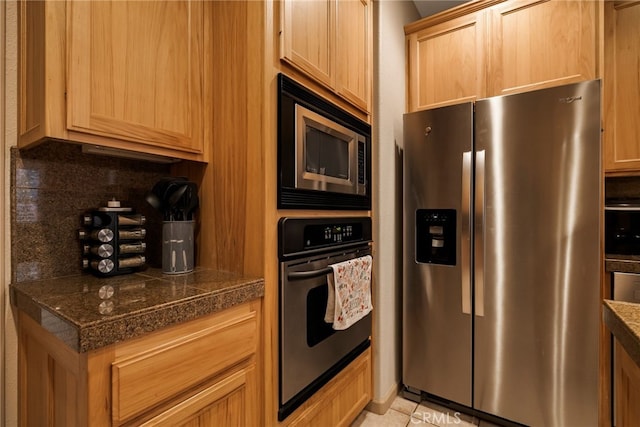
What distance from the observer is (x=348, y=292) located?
4.54ft

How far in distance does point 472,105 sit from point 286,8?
1.10 meters

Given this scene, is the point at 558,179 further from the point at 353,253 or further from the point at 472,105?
the point at 353,253

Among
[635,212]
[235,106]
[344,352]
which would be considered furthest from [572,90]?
[344,352]

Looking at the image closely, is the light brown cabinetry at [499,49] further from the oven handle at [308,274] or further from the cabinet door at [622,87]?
the oven handle at [308,274]

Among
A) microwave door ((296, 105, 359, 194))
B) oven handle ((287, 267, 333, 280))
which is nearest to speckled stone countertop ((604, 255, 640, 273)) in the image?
microwave door ((296, 105, 359, 194))

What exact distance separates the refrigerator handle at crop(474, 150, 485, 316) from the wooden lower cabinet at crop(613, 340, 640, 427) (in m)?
0.86

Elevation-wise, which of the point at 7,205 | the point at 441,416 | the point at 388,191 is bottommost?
the point at 441,416

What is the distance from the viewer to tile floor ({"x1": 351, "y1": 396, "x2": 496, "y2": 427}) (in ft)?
5.55

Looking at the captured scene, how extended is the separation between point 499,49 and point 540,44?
8.0 inches

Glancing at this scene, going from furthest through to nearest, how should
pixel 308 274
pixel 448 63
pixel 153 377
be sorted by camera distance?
pixel 448 63 < pixel 308 274 < pixel 153 377

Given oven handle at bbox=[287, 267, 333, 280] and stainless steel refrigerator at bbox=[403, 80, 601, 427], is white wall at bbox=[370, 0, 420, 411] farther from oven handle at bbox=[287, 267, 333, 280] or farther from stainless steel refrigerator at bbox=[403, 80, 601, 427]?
oven handle at bbox=[287, 267, 333, 280]

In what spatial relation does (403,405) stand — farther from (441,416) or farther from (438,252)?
(438,252)

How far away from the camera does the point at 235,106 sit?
45.4 inches

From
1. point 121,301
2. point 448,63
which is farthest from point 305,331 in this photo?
point 448,63
